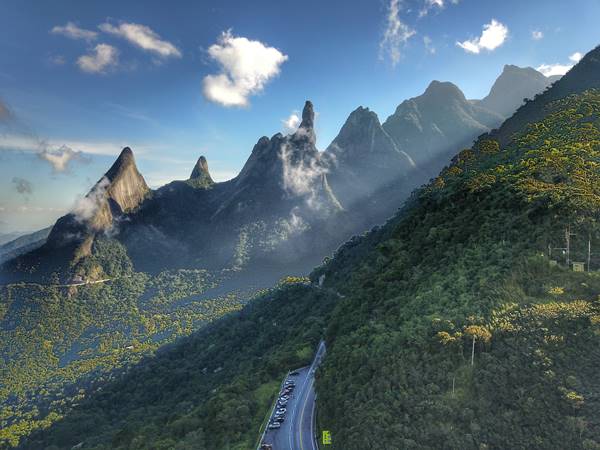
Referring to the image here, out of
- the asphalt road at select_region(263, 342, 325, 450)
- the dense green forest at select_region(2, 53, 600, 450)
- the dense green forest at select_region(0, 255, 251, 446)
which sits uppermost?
the dense green forest at select_region(2, 53, 600, 450)

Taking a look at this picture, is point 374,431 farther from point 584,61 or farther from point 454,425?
point 584,61

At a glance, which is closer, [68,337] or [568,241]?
[568,241]

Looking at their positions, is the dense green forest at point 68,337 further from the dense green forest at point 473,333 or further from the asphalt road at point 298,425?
the asphalt road at point 298,425

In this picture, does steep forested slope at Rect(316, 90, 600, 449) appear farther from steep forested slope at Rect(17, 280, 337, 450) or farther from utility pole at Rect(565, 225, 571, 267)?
steep forested slope at Rect(17, 280, 337, 450)

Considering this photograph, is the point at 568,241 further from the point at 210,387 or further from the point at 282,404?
the point at 210,387

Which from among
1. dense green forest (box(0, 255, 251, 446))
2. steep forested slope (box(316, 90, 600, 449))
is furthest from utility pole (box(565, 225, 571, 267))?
dense green forest (box(0, 255, 251, 446))

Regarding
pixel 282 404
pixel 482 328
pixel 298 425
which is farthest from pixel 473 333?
pixel 282 404
